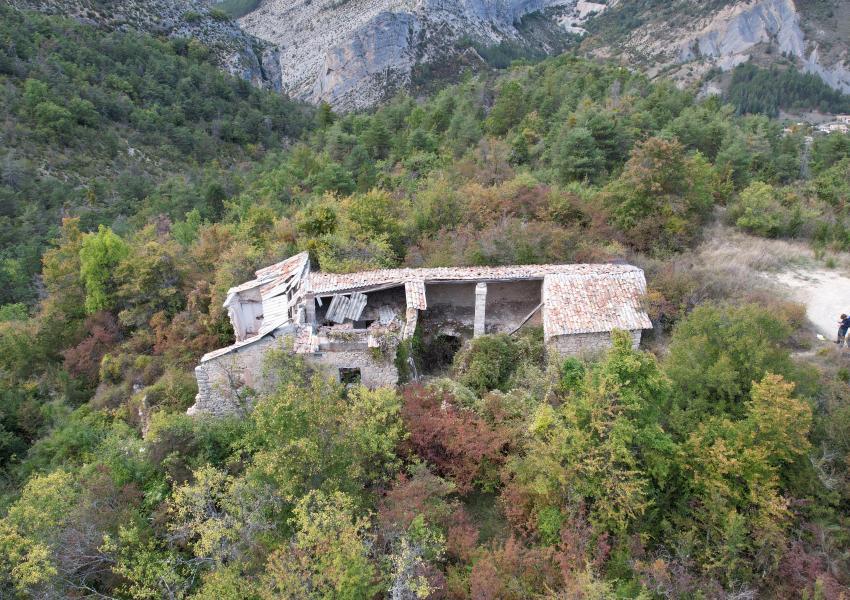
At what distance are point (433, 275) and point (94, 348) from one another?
1567 centimetres

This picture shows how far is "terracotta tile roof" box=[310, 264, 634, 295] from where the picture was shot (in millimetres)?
16875

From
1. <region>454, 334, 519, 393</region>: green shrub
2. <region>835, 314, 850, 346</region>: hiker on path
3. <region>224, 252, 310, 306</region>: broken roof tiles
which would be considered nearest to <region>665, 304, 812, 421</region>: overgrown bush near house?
<region>835, 314, 850, 346</region>: hiker on path

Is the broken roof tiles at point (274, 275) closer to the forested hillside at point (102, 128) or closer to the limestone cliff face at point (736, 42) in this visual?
the forested hillside at point (102, 128)

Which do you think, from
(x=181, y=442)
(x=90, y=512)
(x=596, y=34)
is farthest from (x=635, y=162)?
(x=596, y=34)

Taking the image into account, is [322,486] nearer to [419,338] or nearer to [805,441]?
[419,338]

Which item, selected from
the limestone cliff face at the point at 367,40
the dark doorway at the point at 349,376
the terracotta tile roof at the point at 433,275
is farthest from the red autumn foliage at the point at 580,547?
the limestone cliff face at the point at 367,40

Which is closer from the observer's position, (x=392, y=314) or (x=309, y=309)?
(x=309, y=309)

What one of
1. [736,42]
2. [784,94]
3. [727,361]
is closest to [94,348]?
[727,361]

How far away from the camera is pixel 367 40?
95250 mm

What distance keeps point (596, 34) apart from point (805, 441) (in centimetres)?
13019

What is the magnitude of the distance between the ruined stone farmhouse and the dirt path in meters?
6.01

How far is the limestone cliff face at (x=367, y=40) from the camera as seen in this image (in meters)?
95.4

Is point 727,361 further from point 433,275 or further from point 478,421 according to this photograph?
point 433,275

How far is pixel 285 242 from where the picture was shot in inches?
828
